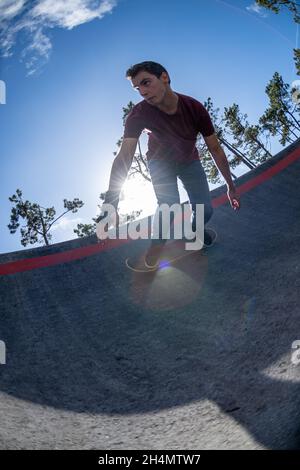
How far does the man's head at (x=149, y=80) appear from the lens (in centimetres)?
322

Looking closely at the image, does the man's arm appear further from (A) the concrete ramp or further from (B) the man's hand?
(A) the concrete ramp

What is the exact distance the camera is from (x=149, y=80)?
3.22 m

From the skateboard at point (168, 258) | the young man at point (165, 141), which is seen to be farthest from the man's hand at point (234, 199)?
the skateboard at point (168, 258)

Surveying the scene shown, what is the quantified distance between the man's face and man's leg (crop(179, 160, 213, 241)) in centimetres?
83

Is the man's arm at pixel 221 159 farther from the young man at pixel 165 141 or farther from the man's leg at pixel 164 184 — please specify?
the man's leg at pixel 164 184

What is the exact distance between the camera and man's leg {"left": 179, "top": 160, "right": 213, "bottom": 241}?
3.86 meters

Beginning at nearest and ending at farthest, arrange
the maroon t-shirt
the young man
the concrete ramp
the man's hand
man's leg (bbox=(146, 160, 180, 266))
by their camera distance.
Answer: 1. the concrete ramp
2. the young man
3. the maroon t-shirt
4. man's leg (bbox=(146, 160, 180, 266))
5. the man's hand

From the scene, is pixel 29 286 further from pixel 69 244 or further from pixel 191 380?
pixel 191 380

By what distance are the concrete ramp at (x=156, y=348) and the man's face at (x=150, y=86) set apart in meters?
1.84

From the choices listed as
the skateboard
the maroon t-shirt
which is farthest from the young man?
the skateboard

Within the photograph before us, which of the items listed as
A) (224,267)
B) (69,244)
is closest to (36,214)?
(69,244)

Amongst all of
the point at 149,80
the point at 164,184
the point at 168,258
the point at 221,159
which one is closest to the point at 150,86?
the point at 149,80

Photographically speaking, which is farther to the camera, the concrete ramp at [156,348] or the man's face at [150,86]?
the man's face at [150,86]
